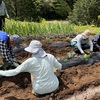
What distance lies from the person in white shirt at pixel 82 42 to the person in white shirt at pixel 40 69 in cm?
213

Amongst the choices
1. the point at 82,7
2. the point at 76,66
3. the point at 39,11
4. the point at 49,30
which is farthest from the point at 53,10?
the point at 76,66

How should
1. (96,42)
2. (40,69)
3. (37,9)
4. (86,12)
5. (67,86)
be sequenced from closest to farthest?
(40,69) < (67,86) < (96,42) < (86,12) < (37,9)

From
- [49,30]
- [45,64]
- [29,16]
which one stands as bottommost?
[29,16]

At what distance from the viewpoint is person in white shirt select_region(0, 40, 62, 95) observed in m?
4.96

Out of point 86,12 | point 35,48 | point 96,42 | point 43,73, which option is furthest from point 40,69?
point 86,12

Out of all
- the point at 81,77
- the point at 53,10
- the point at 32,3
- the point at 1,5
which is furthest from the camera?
the point at 53,10

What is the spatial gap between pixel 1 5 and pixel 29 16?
8.67 metres

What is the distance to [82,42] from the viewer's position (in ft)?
26.1

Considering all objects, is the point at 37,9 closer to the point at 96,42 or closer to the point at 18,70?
the point at 96,42

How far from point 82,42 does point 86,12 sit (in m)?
7.54

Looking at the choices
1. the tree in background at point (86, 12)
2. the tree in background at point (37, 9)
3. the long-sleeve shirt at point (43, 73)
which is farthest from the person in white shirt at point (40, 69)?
the tree in background at point (37, 9)

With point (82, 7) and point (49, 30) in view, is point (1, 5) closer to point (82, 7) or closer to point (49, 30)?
point (49, 30)

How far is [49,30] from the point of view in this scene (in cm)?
991

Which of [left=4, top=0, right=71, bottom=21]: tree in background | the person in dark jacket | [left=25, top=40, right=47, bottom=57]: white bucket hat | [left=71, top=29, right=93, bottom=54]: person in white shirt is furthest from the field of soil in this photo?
[left=4, top=0, right=71, bottom=21]: tree in background
